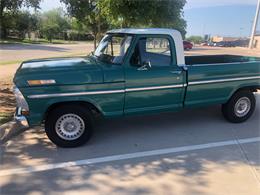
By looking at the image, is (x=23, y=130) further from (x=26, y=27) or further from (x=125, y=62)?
(x=26, y=27)

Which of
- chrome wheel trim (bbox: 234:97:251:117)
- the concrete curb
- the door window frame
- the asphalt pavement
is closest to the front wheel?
chrome wheel trim (bbox: 234:97:251:117)

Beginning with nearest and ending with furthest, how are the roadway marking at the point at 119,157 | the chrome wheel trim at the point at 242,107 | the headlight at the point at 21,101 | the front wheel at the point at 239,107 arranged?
1. the roadway marking at the point at 119,157
2. the headlight at the point at 21,101
3. the front wheel at the point at 239,107
4. the chrome wheel trim at the point at 242,107

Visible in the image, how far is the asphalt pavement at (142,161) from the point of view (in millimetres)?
4051

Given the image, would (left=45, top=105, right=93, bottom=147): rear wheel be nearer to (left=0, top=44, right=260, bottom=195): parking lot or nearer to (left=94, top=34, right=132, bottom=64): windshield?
(left=0, top=44, right=260, bottom=195): parking lot

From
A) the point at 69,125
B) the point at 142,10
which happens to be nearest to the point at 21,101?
the point at 69,125

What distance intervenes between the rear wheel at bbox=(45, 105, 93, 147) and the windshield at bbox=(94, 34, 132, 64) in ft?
3.58

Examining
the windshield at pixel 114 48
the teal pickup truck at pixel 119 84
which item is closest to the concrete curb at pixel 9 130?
the teal pickup truck at pixel 119 84

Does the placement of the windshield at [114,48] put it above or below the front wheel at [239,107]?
above

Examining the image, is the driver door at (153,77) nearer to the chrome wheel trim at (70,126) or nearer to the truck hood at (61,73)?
the truck hood at (61,73)

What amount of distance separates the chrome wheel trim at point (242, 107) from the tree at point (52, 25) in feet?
183

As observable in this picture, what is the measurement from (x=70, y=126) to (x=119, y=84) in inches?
42.9

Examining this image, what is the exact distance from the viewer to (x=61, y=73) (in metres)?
4.94

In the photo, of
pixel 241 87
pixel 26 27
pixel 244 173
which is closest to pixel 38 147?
pixel 244 173

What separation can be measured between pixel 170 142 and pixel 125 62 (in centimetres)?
163
